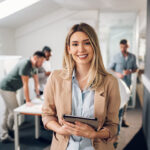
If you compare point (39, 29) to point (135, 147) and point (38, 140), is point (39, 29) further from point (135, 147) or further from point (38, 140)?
point (135, 147)

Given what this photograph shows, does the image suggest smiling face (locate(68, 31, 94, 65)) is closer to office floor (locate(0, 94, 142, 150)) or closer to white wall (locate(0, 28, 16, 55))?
office floor (locate(0, 94, 142, 150))

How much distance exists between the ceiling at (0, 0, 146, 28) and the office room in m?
0.02

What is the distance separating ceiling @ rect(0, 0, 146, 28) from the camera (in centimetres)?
434

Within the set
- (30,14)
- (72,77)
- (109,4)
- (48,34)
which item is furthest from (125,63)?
(72,77)

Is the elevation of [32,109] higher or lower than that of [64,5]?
lower

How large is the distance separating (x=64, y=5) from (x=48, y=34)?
43.9 inches

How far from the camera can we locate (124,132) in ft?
11.3

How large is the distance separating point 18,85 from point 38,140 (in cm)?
98

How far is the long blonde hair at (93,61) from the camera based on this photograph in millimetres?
1111

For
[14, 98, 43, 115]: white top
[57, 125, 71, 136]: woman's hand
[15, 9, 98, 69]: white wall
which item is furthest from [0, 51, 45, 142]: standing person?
[15, 9, 98, 69]: white wall

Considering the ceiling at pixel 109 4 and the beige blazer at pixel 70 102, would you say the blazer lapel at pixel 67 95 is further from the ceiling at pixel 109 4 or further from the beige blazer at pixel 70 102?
the ceiling at pixel 109 4

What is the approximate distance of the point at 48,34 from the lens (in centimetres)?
563

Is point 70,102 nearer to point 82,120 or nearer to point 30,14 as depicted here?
point 82,120

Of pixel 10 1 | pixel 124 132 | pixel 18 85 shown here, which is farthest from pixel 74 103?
pixel 10 1
